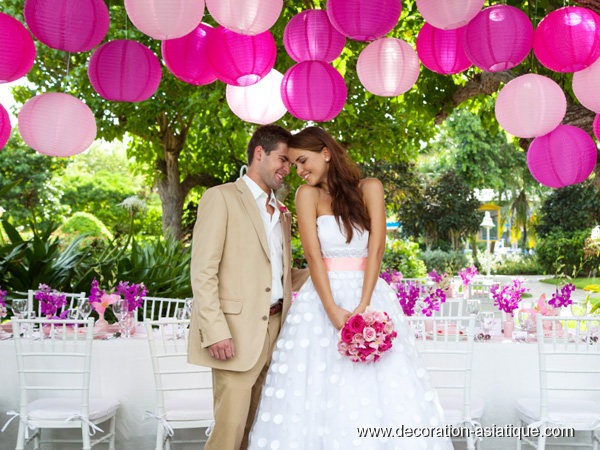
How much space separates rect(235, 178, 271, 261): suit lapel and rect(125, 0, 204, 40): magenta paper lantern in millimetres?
925

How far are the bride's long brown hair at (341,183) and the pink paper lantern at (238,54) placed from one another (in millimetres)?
870

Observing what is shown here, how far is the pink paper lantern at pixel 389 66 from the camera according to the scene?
3.98m

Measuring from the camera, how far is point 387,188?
1764 centimetres

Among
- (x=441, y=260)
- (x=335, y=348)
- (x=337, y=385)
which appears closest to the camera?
(x=337, y=385)

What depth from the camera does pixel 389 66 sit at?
3979mm

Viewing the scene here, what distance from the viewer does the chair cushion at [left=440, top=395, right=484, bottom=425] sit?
10.7ft

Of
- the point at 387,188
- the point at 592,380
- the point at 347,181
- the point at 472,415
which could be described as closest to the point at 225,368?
the point at 347,181

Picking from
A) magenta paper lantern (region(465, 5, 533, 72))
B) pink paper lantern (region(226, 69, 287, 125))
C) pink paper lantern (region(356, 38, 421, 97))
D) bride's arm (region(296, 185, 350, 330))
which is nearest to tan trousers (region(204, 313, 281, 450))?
bride's arm (region(296, 185, 350, 330))

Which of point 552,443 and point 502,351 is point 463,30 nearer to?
point 502,351

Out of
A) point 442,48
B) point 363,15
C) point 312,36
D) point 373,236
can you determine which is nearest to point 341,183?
point 373,236

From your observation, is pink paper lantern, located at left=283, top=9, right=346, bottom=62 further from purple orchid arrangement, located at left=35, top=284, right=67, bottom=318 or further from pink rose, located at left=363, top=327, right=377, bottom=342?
purple orchid arrangement, located at left=35, top=284, right=67, bottom=318

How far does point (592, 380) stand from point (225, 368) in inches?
94.8

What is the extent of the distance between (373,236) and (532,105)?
5.87 ft

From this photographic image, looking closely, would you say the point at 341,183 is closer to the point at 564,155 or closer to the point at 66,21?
the point at 66,21
